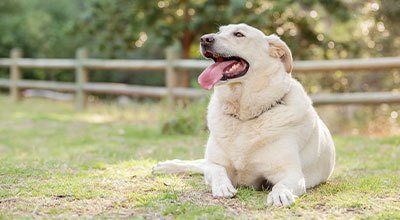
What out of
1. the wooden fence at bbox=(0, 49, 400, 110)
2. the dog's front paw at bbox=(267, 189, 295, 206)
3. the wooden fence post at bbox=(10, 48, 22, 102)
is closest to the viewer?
the dog's front paw at bbox=(267, 189, 295, 206)

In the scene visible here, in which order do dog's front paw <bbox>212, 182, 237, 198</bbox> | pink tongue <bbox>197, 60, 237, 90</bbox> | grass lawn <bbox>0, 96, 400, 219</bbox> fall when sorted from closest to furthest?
1. grass lawn <bbox>0, 96, 400, 219</bbox>
2. dog's front paw <bbox>212, 182, 237, 198</bbox>
3. pink tongue <bbox>197, 60, 237, 90</bbox>

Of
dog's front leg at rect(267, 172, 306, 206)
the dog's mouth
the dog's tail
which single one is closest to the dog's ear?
the dog's mouth

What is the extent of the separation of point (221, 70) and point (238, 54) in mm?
159

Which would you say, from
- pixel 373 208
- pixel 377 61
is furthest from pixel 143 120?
pixel 373 208

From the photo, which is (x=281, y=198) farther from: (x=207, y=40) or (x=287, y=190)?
(x=207, y=40)

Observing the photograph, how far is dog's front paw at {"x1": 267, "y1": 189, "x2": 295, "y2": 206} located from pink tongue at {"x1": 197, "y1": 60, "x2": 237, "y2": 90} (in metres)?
0.81

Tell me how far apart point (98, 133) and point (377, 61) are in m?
4.10

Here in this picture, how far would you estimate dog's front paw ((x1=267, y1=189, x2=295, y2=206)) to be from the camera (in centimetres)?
353

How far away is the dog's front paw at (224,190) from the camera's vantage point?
3771mm

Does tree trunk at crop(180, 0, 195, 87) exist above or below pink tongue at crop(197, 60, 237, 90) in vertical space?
below

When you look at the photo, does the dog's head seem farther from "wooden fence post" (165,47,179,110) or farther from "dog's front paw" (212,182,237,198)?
"wooden fence post" (165,47,179,110)

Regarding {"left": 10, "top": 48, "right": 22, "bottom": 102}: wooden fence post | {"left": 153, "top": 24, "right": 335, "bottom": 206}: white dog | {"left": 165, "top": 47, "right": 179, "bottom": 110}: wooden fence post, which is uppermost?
{"left": 153, "top": 24, "right": 335, "bottom": 206}: white dog

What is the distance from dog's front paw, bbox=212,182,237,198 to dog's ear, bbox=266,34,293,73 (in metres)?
0.92

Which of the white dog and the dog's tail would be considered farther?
the dog's tail
